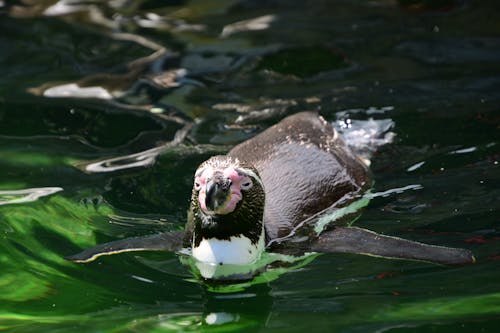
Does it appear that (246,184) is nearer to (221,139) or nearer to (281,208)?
(281,208)

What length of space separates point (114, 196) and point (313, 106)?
219cm

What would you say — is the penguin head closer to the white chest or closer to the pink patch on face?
the pink patch on face

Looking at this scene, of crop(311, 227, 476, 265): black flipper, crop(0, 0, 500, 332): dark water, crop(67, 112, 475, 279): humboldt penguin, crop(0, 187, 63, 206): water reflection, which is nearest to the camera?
crop(0, 0, 500, 332): dark water

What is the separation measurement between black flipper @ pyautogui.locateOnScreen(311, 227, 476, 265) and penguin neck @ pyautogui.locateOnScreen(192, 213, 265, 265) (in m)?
0.41

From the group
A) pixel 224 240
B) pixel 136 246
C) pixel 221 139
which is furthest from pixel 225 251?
pixel 221 139

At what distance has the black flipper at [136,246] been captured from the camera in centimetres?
498

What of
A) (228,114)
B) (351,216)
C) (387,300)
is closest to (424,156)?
→ (351,216)

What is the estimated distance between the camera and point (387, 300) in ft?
14.4

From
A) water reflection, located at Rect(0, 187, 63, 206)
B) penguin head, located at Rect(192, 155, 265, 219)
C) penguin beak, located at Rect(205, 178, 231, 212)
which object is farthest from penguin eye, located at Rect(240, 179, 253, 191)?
water reflection, located at Rect(0, 187, 63, 206)

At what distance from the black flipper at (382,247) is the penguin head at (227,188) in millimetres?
442

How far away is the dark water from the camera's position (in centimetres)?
Answer: 447

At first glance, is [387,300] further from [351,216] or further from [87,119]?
[87,119]

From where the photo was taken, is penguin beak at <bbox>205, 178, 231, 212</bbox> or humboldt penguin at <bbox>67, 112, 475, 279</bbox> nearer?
penguin beak at <bbox>205, 178, 231, 212</bbox>

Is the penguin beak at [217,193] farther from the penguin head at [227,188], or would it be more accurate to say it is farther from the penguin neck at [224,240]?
the penguin neck at [224,240]
